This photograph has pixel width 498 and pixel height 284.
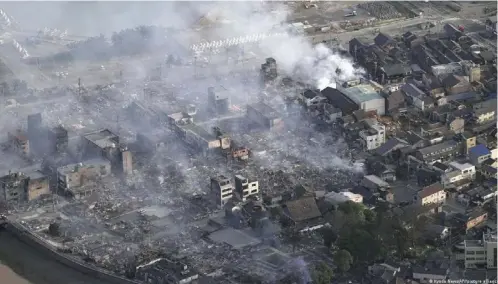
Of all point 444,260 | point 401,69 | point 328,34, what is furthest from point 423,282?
point 328,34

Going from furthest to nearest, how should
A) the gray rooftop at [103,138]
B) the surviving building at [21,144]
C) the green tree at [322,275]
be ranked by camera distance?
the surviving building at [21,144] → the gray rooftop at [103,138] → the green tree at [322,275]

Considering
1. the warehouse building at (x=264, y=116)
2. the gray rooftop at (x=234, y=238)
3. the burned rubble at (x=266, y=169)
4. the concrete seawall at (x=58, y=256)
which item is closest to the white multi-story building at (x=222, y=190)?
the burned rubble at (x=266, y=169)

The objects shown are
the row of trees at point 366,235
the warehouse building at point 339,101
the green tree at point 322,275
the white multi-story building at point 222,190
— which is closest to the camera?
the green tree at point 322,275

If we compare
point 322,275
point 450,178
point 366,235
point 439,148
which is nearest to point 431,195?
point 450,178

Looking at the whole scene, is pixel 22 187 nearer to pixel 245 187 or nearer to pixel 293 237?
pixel 245 187

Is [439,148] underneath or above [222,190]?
underneath

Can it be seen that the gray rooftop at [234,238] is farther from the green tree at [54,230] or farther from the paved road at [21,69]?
the paved road at [21,69]

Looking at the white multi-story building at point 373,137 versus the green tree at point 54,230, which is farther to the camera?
the white multi-story building at point 373,137
